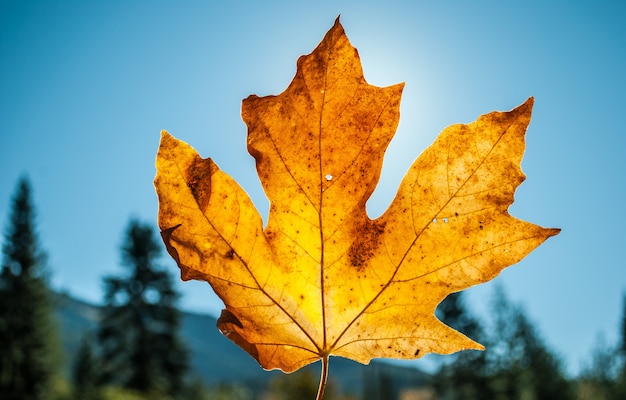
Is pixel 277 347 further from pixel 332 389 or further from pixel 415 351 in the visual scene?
pixel 332 389

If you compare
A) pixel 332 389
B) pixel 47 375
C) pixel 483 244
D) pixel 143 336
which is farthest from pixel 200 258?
pixel 47 375

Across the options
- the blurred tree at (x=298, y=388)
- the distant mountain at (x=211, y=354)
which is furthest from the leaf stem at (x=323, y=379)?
the distant mountain at (x=211, y=354)

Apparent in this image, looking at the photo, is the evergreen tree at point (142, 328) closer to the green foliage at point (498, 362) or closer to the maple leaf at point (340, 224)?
the green foliage at point (498, 362)

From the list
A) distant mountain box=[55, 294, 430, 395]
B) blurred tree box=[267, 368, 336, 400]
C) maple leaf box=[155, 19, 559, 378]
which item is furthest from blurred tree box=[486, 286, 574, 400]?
distant mountain box=[55, 294, 430, 395]

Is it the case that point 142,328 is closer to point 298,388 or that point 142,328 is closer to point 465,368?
point 298,388

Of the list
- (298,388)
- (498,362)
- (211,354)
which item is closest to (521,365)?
(498,362)

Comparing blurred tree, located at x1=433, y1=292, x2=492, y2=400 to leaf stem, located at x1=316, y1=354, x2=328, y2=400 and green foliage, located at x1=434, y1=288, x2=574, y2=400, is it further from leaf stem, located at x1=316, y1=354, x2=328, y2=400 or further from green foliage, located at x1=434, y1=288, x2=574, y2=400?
leaf stem, located at x1=316, y1=354, x2=328, y2=400
